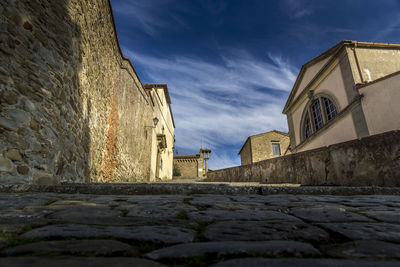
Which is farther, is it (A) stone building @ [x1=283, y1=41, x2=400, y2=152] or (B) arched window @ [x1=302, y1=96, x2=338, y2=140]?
(B) arched window @ [x1=302, y1=96, x2=338, y2=140]

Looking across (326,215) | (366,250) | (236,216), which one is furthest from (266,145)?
(366,250)

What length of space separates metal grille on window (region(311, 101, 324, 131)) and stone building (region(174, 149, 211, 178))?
18.7 metres

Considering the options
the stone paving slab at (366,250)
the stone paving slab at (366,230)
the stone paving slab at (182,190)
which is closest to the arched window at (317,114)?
the stone paving slab at (182,190)

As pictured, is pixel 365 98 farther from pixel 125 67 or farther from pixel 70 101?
pixel 70 101

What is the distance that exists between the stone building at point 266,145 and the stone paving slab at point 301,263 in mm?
23649

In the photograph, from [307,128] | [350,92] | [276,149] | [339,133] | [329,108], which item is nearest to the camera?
[350,92]

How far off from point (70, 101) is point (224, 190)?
9.60 ft

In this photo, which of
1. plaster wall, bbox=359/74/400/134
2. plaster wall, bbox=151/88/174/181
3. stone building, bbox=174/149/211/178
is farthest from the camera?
stone building, bbox=174/149/211/178

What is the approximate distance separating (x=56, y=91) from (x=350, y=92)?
32.8ft

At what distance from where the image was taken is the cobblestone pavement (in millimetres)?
651

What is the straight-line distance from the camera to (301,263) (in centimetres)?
64

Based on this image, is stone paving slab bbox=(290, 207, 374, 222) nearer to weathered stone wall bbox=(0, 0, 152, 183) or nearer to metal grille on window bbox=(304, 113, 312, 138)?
weathered stone wall bbox=(0, 0, 152, 183)

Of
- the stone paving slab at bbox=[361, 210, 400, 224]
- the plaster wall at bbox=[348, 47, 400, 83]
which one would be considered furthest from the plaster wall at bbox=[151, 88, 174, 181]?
the stone paving slab at bbox=[361, 210, 400, 224]

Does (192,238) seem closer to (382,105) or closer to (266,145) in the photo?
(382,105)
